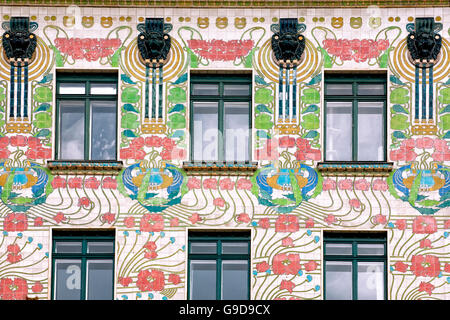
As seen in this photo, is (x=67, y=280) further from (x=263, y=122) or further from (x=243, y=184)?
(x=263, y=122)

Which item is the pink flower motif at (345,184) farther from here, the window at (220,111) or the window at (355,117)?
the window at (220,111)

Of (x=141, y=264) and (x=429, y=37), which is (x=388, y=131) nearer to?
(x=429, y=37)

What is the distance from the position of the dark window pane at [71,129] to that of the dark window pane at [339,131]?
18.4 ft

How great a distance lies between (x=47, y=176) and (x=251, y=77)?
517cm

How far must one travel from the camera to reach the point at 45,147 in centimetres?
3700

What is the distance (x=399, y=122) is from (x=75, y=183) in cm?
741

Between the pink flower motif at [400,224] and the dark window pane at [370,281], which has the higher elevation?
the pink flower motif at [400,224]

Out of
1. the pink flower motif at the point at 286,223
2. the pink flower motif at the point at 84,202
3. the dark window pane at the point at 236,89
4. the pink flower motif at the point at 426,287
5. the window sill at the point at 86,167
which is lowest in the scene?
the pink flower motif at the point at 426,287

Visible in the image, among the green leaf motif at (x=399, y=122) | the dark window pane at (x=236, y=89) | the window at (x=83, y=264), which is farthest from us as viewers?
the dark window pane at (x=236, y=89)

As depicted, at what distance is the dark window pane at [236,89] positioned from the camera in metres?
37.6

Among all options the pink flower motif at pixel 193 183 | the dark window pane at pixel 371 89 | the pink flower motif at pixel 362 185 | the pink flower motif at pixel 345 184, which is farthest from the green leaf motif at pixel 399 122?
the pink flower motif at pixel 193 183

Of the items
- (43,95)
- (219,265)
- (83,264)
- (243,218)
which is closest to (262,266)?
(219,265)

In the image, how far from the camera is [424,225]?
3622 cm

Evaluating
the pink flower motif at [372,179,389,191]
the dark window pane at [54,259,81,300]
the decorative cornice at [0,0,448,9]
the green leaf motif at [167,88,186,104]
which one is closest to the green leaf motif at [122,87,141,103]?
the green leaf motif at [167,88,186,104]
